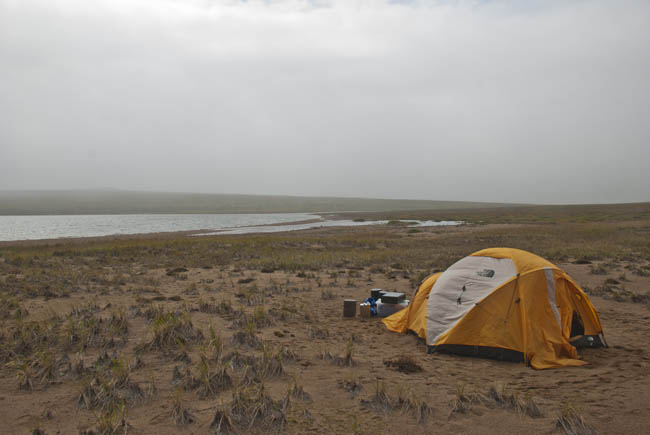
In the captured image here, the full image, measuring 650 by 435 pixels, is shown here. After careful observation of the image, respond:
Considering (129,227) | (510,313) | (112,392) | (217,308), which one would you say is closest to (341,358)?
(510,313)

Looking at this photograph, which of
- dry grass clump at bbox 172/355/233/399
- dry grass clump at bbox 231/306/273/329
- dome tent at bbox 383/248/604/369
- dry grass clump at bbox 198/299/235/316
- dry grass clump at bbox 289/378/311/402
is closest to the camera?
dry grass clump at bbox 289/378/311/402

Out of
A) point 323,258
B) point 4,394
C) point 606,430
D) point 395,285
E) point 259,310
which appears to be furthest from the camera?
point 323,258

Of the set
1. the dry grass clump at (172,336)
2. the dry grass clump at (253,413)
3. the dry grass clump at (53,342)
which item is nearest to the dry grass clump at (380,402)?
the dry grass clump at (253,413)

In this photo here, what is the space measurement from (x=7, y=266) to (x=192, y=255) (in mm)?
8614

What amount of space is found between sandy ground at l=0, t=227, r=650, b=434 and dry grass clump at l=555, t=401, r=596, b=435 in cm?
8

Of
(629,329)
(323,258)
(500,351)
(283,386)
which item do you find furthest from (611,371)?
(323,258)

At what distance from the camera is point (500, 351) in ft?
23.7

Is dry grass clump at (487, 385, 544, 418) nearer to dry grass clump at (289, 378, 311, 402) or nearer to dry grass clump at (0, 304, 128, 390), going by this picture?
dry grass clump at (289, 378, 311, 402)

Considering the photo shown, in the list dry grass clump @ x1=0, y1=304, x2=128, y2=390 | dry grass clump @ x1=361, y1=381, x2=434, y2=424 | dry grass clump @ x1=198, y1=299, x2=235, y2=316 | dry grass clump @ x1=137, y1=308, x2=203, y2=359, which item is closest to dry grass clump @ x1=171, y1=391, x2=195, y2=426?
dry grass clump @ x1=137, y1=308, x2=203, y2=359

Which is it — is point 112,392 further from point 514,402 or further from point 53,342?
point 514,402

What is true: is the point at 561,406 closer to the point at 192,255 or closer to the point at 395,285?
the point at 395,285

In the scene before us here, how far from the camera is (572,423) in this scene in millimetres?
4723

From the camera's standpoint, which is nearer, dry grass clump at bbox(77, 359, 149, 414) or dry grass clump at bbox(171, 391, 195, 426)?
dry grass clump at bbox(171, 391, 195, 426)

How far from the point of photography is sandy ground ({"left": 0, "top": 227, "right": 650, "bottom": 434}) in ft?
16.2
